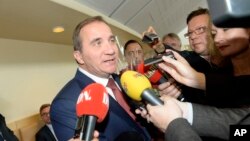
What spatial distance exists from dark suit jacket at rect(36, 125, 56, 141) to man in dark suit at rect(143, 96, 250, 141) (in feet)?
10.1

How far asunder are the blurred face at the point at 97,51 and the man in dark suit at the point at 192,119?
59 cm

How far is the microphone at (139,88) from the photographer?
94 centimetres

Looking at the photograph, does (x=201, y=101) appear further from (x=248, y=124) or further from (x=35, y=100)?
(x=35, y=100)

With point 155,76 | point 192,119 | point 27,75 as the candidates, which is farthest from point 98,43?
point 27,75

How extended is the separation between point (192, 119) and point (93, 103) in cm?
38

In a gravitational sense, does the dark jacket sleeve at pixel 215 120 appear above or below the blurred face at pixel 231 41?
below

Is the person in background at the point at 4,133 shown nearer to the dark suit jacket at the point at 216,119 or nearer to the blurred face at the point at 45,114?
the blurred face at the point at 45,114

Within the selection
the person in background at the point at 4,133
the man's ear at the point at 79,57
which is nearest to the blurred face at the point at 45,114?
the person in background at the point at 4,133

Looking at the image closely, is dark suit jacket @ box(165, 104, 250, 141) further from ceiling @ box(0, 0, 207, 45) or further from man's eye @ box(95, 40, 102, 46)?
ceiling @ box(0, 0, 207, 45)

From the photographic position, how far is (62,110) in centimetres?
126

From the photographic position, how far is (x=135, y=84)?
41.1 inches

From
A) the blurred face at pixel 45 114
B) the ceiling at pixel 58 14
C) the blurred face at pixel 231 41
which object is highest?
the ceiling at pixel 58 14

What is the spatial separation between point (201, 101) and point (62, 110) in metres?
0.83

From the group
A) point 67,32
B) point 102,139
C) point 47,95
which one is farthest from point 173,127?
point 47,95
